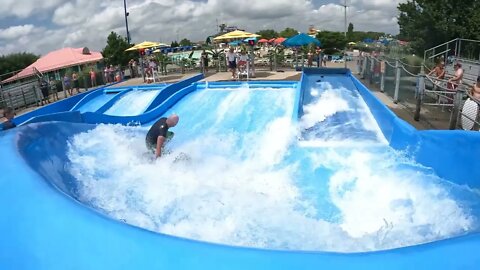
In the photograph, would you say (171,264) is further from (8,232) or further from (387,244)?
(387,244)

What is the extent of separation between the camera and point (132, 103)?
12.3 m

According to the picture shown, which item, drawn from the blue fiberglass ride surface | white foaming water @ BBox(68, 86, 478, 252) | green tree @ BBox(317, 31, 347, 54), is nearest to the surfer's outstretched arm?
white foaming water @ BBox(68, 86, 478, 252)

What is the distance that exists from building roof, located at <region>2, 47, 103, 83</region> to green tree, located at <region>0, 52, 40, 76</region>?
19133 mm

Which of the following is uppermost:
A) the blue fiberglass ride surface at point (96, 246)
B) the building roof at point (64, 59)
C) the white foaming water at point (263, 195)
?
the building roof at point (64, 59)

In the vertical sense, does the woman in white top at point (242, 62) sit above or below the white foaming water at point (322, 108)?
above

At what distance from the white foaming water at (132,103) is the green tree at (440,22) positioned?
1662 centimetres

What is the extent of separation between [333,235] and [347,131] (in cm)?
422

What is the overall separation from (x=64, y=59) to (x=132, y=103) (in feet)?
34.8

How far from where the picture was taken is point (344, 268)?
6.31ft

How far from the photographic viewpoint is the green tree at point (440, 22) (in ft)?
65.0

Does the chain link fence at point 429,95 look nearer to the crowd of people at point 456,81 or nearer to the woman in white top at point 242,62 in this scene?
the crowd of people at point 456,81

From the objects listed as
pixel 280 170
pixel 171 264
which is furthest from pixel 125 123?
pixel 171 264

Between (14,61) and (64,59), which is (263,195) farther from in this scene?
(14,61)

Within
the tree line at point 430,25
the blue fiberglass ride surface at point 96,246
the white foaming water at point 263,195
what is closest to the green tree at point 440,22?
the tree line at point 430,25
